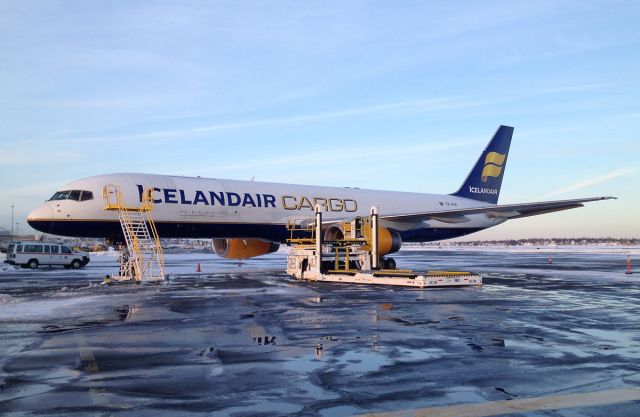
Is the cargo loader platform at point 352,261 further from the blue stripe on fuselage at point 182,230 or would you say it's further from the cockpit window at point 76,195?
the cockpit window at point 76,195

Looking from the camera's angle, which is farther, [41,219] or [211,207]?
[211,207]

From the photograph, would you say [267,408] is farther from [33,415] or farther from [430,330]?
[430,330]

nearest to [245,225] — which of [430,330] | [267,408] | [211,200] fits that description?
[211,200]

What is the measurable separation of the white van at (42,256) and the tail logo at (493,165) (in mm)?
25634

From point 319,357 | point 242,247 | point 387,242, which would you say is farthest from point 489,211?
point 319,357

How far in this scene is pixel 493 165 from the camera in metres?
37.6

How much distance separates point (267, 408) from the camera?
16.6 ft

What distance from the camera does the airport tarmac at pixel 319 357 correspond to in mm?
5211

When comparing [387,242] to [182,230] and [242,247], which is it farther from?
[182,230]

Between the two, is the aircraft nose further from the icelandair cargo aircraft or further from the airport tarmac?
the airport tarmac

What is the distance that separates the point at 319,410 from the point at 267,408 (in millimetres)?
462

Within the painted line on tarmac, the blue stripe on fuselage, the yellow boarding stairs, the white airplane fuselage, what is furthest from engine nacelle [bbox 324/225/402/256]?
the painted line on tarmac

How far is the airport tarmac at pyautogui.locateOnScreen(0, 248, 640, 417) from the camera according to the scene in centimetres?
521

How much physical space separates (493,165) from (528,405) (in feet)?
112
